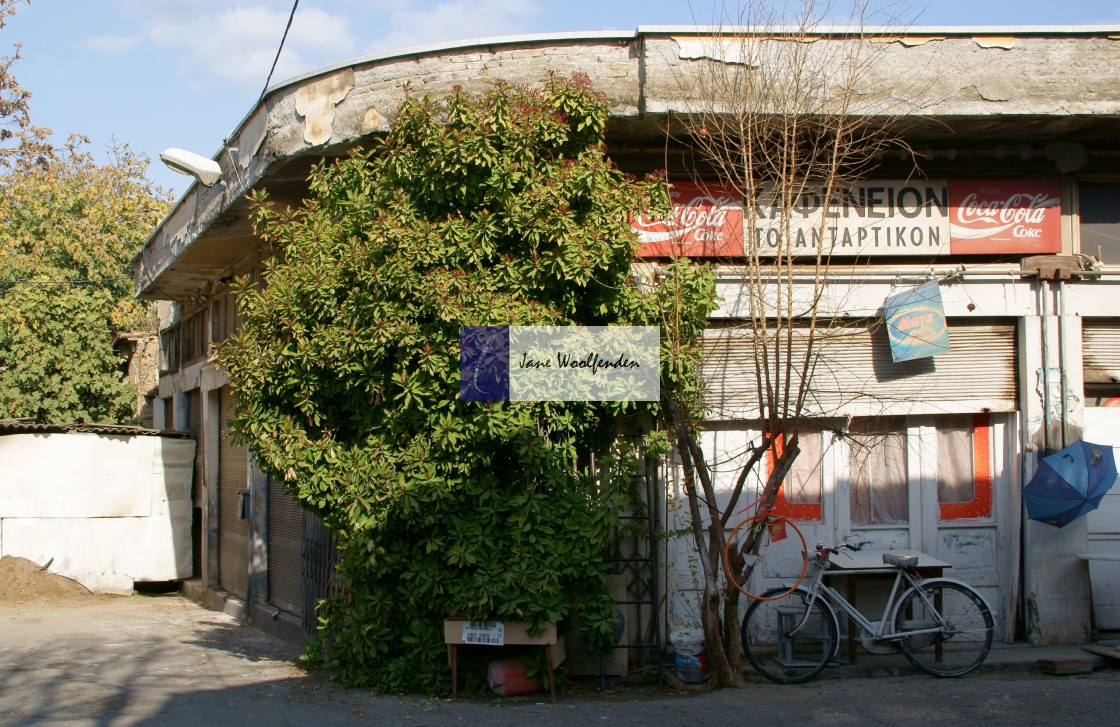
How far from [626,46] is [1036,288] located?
13.0 feet

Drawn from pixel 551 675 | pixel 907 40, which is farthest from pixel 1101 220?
pixel 551 675

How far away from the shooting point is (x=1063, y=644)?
26.6ft

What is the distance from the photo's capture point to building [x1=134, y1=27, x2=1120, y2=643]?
7.97 m

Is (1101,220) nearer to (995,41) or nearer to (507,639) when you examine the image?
(995,41)

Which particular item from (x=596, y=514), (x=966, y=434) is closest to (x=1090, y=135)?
(x=966, y=434)

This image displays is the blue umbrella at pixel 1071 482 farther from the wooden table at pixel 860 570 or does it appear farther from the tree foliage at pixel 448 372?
the tree foliage at pixel 448 372

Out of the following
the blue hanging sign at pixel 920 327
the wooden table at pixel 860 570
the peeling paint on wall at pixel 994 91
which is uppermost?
the peeling paint on wall at pixel 994 91

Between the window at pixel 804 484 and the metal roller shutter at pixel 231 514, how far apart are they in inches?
262

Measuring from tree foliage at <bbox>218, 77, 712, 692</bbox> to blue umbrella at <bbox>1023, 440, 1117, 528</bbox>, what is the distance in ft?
10.1

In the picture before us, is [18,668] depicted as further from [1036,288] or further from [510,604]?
[1036,288]

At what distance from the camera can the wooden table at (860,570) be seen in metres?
7.65

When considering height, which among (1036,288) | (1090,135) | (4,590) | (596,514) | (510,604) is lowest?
(4,590)

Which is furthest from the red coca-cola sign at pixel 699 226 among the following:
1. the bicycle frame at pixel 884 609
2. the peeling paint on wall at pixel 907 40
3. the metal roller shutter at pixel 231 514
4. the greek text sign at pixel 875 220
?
the metal roller shutter at pixel 231 514

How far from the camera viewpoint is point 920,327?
318 inches
